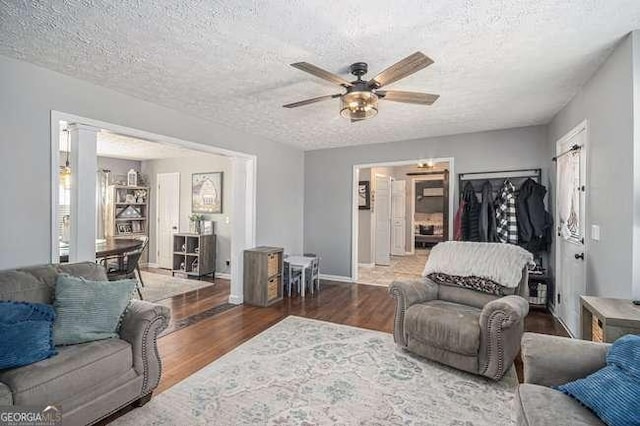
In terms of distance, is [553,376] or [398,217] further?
[398,217]

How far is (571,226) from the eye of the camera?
3.32 metres

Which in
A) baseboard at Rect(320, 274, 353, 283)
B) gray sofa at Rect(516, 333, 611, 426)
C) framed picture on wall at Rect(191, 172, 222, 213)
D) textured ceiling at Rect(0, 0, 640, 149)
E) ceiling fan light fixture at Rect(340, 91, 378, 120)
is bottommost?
baseboard at Rect(320, 274, 353, 283)

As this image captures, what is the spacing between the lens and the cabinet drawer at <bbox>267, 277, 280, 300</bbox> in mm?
4359

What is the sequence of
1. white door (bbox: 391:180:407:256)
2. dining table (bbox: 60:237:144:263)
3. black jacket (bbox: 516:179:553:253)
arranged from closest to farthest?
dining table (bbox: 60:237:144:263)
black jacket (bbox: 516:179:553:253)
white door (bbox: 391:180:407:256)

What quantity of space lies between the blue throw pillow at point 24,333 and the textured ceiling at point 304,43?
174 cm

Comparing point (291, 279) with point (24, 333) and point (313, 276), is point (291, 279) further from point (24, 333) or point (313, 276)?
point (24, 333)

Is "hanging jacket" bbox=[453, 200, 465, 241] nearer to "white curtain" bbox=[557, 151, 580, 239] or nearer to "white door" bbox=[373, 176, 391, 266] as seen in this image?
"white curtain" bbox=[557, 151, 580, 239]

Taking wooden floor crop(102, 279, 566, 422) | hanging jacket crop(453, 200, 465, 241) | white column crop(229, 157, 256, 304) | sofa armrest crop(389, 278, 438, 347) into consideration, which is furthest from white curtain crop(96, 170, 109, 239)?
hanging jacket crop(453, 200, 465, 241)

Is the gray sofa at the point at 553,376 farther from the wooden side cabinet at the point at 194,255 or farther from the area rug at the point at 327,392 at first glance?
the wooden side cabinet at the point at 194,255

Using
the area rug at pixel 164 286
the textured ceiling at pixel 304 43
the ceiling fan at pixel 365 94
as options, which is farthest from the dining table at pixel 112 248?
the ceiling fan at pixel 365 94

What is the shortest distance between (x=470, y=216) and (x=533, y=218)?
0.75 meters

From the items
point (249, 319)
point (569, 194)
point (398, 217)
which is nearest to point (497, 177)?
point (569, 194)

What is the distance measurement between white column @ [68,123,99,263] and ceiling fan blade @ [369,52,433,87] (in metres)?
2.55

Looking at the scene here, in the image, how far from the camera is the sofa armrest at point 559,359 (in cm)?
151
